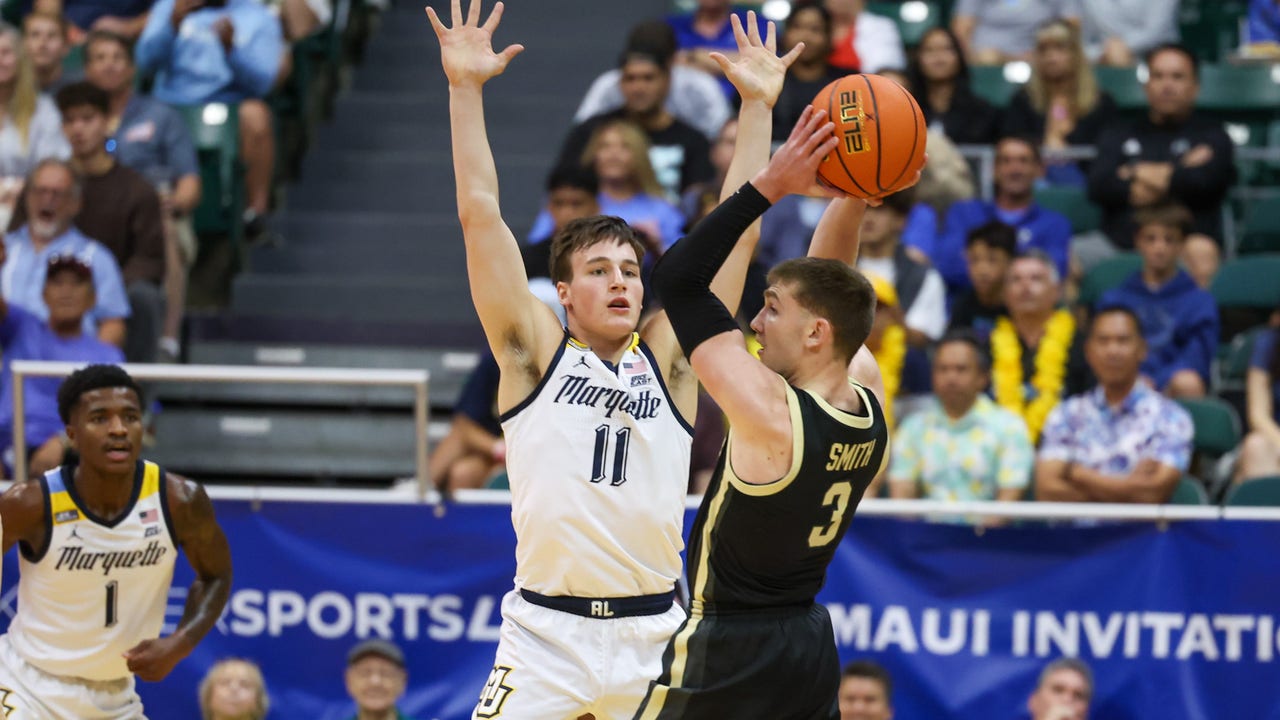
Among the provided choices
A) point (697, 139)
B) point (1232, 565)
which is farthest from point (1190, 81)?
point (1232, 565)

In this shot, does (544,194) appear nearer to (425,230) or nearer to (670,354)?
(425,230)

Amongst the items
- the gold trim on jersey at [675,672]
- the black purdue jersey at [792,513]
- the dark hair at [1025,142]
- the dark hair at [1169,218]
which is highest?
the dark hair at [1025,142]

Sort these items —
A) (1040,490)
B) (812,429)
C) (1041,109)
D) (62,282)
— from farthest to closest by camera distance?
1. (1041,109)
2. (62,282)
3. (1040,490)
4. (812,429)

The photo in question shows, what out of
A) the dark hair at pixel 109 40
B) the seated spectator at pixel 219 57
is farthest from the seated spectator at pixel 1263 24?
the dark hair at pixel 109 40

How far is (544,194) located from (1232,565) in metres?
5.64

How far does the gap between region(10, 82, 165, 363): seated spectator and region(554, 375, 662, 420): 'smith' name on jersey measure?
5341 mm

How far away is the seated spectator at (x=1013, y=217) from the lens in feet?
32.2

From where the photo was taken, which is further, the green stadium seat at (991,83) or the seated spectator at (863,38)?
the green stadium seat at (991,83)

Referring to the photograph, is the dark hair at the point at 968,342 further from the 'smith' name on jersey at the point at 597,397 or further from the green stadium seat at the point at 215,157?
the green stadium seat at the point at 215,157

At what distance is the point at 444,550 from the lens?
7.80m

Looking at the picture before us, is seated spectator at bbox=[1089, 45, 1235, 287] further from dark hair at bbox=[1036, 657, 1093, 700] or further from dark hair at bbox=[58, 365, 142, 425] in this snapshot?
dark hair at bbox=[58, 365, 142, 425]

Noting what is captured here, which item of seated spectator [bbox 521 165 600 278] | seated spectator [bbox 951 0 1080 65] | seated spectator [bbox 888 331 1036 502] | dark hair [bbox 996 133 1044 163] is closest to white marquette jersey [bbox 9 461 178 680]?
seated spectator [bbox 521 165 600 278]

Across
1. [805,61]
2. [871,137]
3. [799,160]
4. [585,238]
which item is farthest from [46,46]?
[799,160]

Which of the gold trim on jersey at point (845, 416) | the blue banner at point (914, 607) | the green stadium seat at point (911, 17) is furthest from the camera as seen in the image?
the green stadium seat at point (911, 17)
